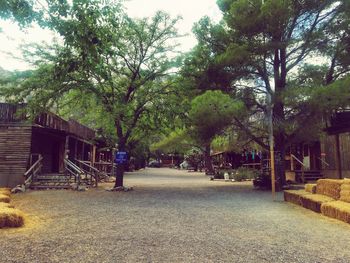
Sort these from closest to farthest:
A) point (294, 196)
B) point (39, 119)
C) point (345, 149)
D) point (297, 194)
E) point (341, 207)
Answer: point (341, 207) → point (297, 194) → point (294, 196) → point (39, 119) → point (345, 149)

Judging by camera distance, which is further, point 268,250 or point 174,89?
point 174,89

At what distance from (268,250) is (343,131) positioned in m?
15.8

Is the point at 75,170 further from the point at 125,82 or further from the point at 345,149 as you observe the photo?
the point at 345,149

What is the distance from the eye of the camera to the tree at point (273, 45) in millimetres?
15508

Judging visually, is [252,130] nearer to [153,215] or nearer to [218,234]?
[153,215]

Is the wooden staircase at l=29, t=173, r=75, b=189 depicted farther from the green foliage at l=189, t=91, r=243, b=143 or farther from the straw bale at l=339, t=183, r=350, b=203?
the straw bale at l=339, t=183, r=350, b=203

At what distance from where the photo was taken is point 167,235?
251 inches

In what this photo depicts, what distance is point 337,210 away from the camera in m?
8.34

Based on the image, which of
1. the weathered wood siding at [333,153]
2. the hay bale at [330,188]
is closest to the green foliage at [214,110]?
the hay bale at [330,188]

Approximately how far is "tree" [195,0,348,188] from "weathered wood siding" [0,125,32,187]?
10058mm

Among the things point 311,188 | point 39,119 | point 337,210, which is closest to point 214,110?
point 311,188

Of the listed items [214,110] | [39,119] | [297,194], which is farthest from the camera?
[39,119]

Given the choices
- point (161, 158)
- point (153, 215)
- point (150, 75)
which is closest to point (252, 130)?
point (150, 75)

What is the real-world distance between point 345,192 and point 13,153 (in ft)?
47.0
